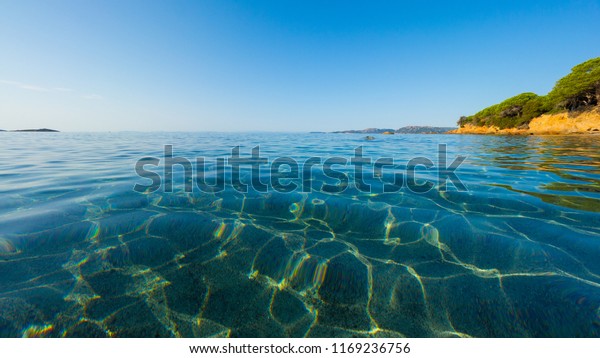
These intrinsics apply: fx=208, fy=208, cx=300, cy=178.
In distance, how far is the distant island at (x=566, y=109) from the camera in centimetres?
3491

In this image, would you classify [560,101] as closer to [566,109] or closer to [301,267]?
[566,109]

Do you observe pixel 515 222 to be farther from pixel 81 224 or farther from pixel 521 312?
pixel 81 224

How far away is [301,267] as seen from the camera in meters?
2.78

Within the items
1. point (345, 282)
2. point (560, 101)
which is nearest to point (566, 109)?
point (560, 101)

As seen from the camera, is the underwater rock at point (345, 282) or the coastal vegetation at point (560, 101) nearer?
the underwater rock at point (345, 282)

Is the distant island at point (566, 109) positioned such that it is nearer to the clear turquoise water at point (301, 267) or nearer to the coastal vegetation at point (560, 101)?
the coastal vegetation at point (560, 101)

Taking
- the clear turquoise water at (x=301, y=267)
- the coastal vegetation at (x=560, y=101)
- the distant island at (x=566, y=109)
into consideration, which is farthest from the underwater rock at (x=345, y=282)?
the coastal vegetation at (x=560, y=101)

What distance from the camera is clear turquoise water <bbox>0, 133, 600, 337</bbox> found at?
80.6 inches

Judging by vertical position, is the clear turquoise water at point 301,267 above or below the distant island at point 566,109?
below

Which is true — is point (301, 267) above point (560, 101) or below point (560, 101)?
below

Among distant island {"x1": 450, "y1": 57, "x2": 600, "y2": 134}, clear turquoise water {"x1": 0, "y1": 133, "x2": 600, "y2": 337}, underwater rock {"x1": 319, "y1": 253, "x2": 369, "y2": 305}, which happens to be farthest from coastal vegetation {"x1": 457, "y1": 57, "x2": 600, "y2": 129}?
underwater rock {"x1": 319, "y1": 253, "x2": 369, "y2": 305}

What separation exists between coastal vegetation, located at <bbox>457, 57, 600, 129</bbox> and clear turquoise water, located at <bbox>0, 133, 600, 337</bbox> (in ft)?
187

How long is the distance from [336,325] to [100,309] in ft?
7.92

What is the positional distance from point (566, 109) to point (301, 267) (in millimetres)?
64993
